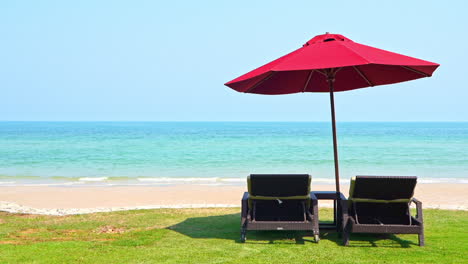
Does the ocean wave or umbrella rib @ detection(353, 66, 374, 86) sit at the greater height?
umbrella rib @ detection(353, 66, 374, 86)

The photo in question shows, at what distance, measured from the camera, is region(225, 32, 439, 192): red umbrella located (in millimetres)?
4621

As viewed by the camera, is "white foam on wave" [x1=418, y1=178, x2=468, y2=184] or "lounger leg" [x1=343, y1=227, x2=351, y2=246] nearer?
"lounger leg" [x1=343, y1=227, x2=351, y2=246]

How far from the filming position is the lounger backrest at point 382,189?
5016mm

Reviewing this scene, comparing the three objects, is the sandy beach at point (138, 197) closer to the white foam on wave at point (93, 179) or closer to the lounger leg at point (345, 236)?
the white foam on wave at point (93, 179)

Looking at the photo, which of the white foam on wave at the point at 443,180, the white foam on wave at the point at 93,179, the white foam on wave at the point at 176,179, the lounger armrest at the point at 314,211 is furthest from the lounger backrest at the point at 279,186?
the white foam on wave at the point at 93,179

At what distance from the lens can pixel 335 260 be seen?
14.9 feet

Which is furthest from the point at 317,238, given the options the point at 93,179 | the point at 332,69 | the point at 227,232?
the point at 93,179

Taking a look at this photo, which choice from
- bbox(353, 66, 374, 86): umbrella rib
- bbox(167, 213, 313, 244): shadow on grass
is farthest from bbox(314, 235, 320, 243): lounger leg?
bbox(353, 66, 374, 86): umbrella rib

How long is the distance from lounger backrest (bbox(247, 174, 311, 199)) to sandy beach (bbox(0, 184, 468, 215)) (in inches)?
150

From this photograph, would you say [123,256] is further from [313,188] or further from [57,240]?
[313,188]

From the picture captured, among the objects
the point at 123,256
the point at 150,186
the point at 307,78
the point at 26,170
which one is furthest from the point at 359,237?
the point at 26,170

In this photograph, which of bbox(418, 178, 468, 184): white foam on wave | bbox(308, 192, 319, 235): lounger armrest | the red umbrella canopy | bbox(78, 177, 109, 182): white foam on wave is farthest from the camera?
bbox(78, 177, 109, 182): white foam on wave

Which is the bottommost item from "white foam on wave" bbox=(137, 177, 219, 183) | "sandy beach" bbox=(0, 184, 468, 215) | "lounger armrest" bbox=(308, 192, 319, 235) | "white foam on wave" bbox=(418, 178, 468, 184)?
"white foam on wave" bbox=(137, 177, 219, 183)

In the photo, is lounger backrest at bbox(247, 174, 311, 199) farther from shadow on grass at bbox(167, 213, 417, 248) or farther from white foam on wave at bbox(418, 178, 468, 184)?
white foam on wave at bbox(418, 178, 468, 184)
